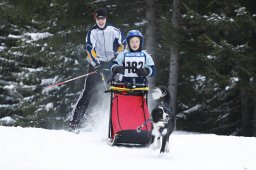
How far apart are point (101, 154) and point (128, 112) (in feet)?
4.63

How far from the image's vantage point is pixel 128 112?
8562 millimetres

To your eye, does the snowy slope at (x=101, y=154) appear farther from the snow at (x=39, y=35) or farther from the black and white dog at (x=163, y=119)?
the snow at (x=39, y=35)

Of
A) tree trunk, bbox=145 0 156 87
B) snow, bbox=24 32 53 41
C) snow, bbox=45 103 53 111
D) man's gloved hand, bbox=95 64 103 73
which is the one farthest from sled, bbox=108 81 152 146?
snow, bbox=45 103 53 111

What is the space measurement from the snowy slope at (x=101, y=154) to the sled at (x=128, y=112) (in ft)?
0.73

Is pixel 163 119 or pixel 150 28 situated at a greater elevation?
pixel 150 28

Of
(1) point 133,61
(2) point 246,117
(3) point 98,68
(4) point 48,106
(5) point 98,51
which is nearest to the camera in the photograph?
(1) point 133,61

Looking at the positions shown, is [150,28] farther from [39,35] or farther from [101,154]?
[101,154]

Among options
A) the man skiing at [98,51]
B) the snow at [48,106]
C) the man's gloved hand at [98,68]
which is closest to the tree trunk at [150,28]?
the man skiing at [98,51]

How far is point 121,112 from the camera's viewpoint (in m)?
8.54

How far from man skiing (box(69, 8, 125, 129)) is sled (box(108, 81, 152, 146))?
1.46 meters

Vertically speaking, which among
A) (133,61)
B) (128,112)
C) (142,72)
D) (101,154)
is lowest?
(101,154)

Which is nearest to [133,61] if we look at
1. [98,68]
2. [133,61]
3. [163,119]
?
[133,61]

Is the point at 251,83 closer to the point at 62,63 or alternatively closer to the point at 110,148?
the point at 110,148

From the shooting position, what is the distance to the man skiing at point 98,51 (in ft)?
33.2
